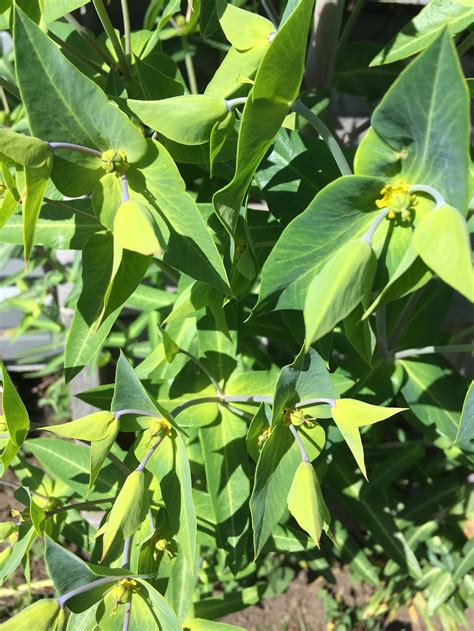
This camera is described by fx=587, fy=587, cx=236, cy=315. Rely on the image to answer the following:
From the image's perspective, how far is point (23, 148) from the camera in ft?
1.78

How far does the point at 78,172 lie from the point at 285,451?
1.40ft

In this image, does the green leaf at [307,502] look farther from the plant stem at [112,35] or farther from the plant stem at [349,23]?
the plant stem at [349,23]

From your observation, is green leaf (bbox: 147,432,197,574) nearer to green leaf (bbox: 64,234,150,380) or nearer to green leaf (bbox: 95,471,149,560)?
green leaf (bbox: 95,471,149,560)

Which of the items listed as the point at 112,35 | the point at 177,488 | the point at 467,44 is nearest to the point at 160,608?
the point at 177,488

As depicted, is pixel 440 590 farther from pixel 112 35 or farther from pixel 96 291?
pixel 112 35

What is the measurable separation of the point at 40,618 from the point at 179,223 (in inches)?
18.6

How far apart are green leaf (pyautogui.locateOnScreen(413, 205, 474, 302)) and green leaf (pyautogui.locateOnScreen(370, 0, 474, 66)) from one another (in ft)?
1.34

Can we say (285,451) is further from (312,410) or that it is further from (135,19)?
(135,19)

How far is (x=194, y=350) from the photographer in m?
1.14

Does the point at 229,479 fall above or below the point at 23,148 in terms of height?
below

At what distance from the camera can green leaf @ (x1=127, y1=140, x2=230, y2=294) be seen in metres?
0.65

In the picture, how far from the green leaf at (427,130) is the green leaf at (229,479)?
1.71 feet

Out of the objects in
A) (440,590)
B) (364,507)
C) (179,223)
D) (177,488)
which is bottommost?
(440,590)

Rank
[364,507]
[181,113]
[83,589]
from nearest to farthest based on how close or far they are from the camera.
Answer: [181,113] → [83,589] → [364,507]
